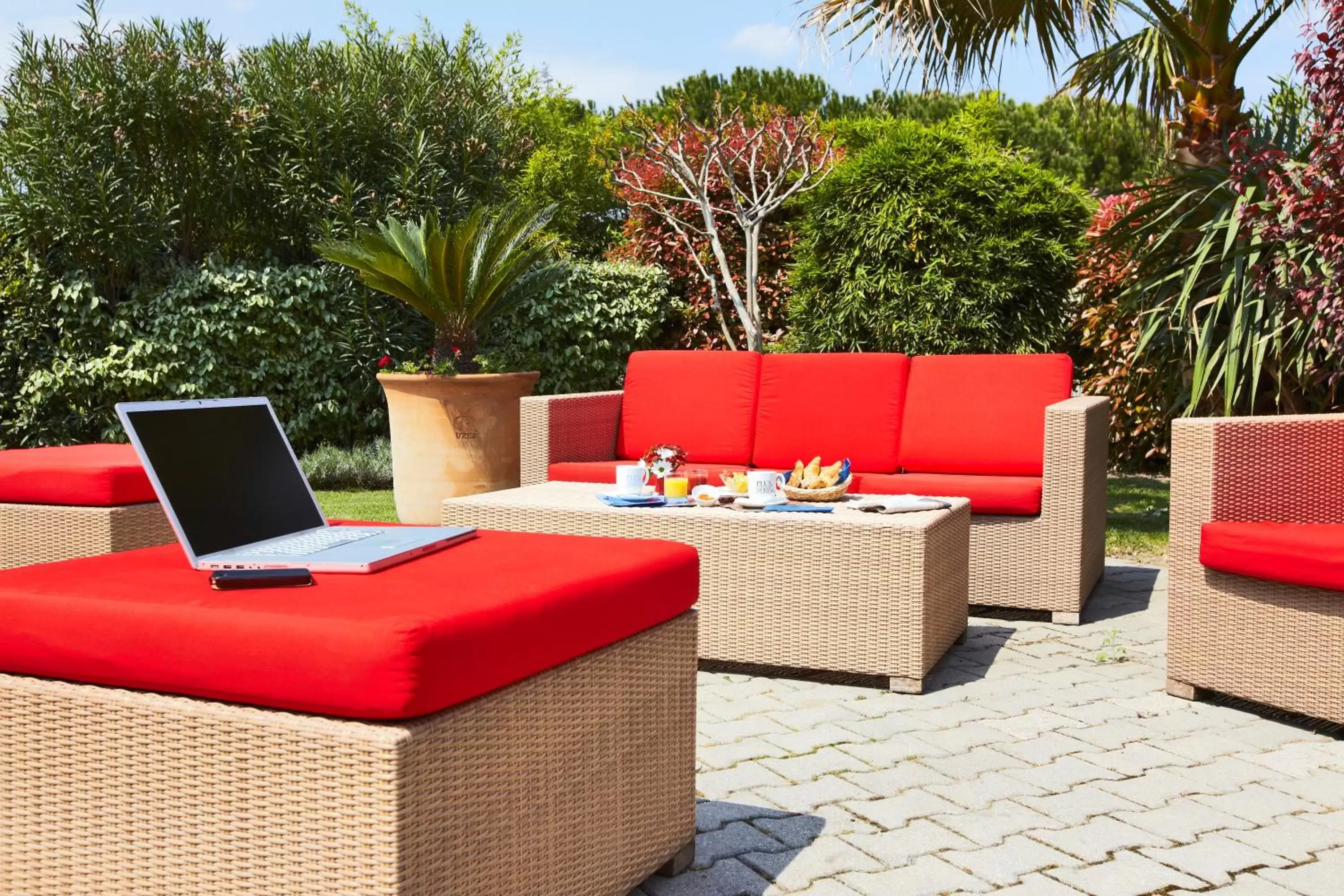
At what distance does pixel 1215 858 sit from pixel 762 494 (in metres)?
1.95

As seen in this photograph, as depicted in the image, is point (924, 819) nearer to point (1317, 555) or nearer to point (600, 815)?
point (600, 815)

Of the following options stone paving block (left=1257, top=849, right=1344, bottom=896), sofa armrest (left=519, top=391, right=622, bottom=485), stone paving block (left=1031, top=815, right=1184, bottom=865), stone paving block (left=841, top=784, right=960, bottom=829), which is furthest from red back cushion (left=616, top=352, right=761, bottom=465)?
stone paving block (left=1257, top=849, right=1344, bottom=896)

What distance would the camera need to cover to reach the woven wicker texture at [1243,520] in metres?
3.25

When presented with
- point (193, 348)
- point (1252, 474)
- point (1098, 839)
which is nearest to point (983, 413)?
point (1252, 474)

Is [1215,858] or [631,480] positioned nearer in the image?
[1215,858]

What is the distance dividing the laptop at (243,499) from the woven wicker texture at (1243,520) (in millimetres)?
2089

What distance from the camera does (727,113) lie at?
22797 millimetres

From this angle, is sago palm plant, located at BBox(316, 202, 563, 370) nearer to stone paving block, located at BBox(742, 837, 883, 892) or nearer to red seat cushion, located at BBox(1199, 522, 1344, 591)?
red seat cushion, located at BBox(1199, 522, 1344, 591)

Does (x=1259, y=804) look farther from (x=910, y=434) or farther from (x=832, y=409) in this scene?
(x=832, y=409)

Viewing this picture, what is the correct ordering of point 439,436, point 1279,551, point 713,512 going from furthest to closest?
point 439,436 < point 713,512 < point 1279,551

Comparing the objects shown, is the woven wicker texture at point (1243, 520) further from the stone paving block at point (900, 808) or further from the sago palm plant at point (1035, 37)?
the sago palm plant at point (1035, 37)

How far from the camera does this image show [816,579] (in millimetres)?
3658

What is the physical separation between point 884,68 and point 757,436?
2971 millimetres

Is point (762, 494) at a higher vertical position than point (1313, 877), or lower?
higher
